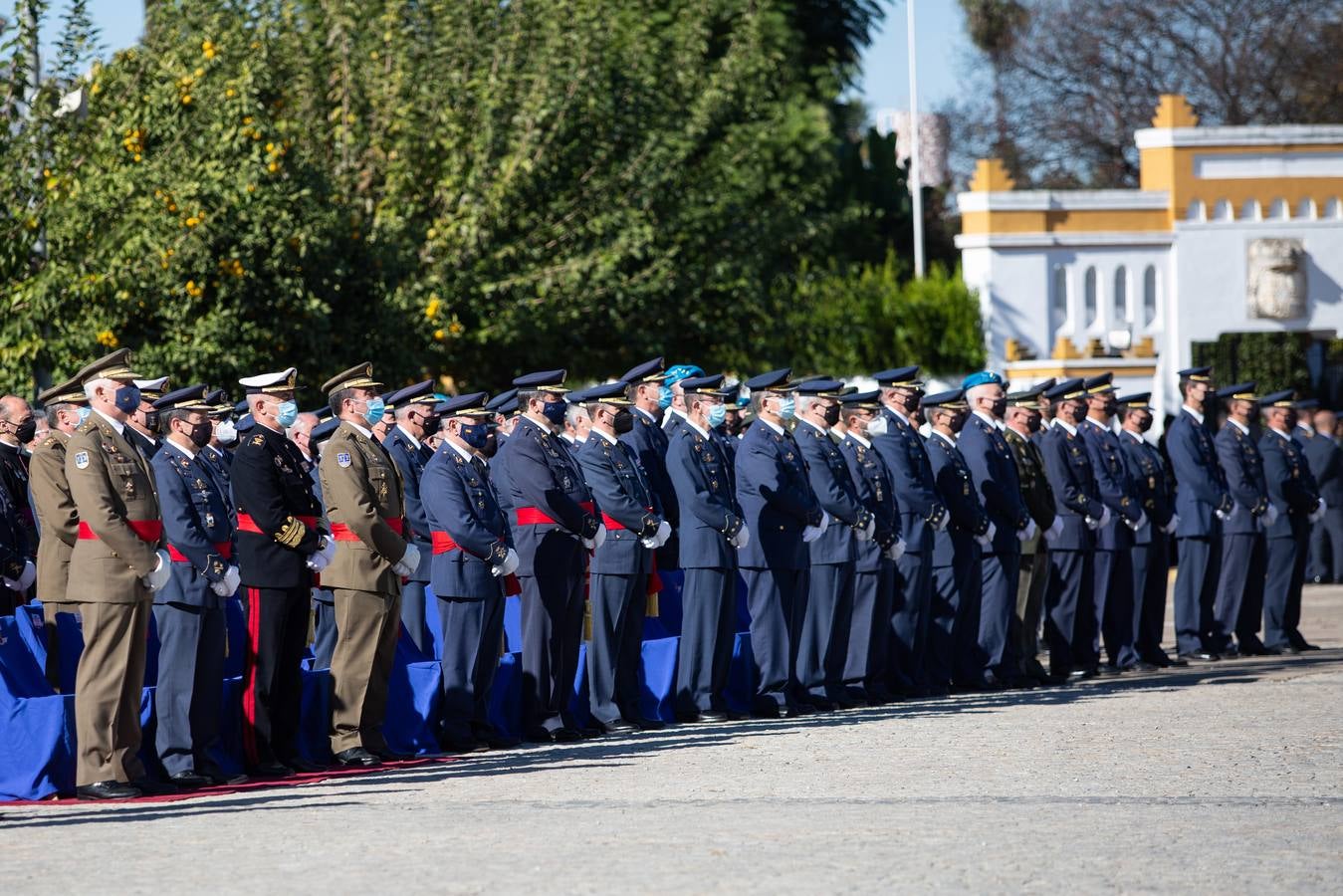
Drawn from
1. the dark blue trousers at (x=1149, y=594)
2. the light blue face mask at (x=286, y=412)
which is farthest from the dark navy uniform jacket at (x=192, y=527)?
the dark blue trousers at (x=1149, y=594)

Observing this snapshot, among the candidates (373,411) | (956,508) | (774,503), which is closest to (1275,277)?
(956,508)

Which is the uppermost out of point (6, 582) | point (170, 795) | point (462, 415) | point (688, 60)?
point (688, 60)

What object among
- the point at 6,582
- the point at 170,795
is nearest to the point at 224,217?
the point at 6,582

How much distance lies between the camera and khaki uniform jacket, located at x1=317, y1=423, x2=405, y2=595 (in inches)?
433

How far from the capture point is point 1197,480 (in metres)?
Answer: 16.5

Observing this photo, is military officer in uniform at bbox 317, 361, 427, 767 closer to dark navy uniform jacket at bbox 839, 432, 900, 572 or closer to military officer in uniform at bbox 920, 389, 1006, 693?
dark navy uniform jacket at bbox 839, 432, 900, 572

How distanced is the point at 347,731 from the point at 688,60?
13903 millimetres

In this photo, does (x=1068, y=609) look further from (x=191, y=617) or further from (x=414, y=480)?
(x=191, y=617)

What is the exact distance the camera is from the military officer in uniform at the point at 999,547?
14570mm

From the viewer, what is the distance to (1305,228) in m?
29.7

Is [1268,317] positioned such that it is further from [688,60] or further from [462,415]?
[462,415]

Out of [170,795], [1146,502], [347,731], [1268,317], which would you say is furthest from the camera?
[1268,317]

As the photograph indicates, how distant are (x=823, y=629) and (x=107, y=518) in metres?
5.03

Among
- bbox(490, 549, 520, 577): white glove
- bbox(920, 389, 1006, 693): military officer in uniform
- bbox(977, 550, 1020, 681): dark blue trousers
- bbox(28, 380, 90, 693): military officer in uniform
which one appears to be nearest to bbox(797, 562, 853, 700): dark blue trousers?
bbox(920, 389, 1006, 693): military officer in uniform
